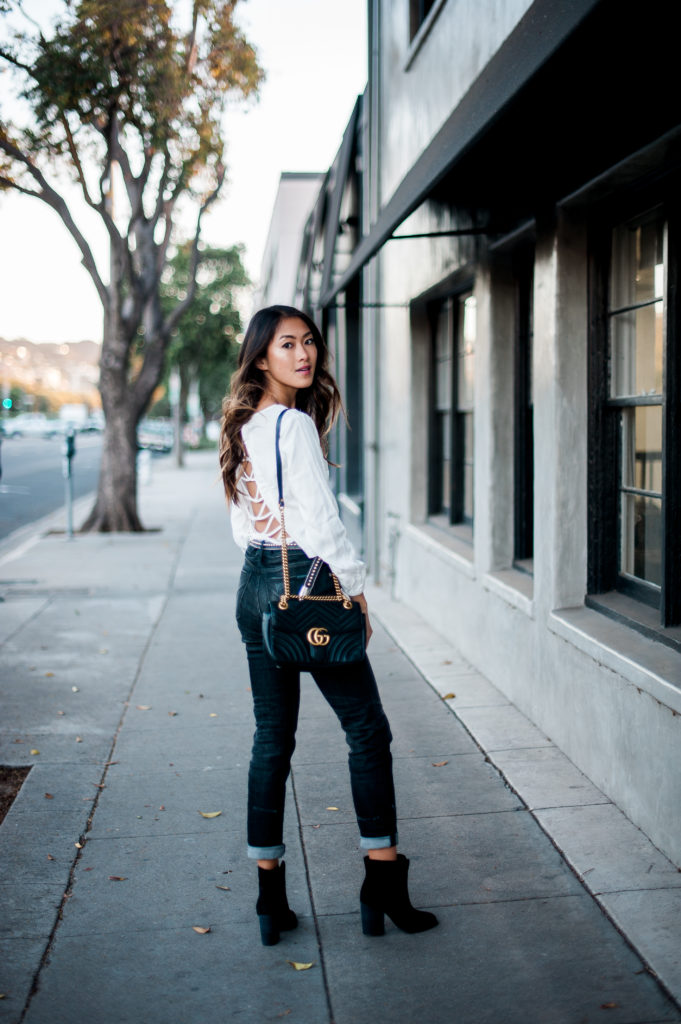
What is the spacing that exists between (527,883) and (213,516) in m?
14.9

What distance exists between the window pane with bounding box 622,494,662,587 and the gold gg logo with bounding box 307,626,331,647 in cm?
198

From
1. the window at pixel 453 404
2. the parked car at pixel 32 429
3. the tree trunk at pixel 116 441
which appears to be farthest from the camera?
the parked car at pixel 32 429

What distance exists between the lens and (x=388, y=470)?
32.0 feet

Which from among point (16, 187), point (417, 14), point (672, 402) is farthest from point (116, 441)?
point (672, 402)

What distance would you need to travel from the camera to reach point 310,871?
371cm

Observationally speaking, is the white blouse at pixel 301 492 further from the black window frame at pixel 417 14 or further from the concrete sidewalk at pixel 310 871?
the black window frame at pixel 417 14

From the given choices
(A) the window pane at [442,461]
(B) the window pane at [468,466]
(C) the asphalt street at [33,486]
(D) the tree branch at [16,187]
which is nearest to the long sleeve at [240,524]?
(B) the window pane at [468,466]

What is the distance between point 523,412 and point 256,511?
329 centimetres

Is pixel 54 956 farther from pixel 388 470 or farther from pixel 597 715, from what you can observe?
pixel 388 470

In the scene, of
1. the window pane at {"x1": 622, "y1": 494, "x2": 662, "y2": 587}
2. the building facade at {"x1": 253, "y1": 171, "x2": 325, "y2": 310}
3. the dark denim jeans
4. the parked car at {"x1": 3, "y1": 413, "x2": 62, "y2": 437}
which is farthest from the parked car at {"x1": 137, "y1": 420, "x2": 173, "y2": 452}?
the dark denim jeans

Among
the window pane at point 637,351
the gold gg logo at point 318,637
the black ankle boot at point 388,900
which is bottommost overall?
the black ankle boot at point 388,900

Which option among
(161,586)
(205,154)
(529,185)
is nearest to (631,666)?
(529,185)

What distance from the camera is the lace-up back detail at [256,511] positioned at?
3088 mm

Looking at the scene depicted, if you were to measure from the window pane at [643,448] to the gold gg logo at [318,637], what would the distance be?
75.6 inches
